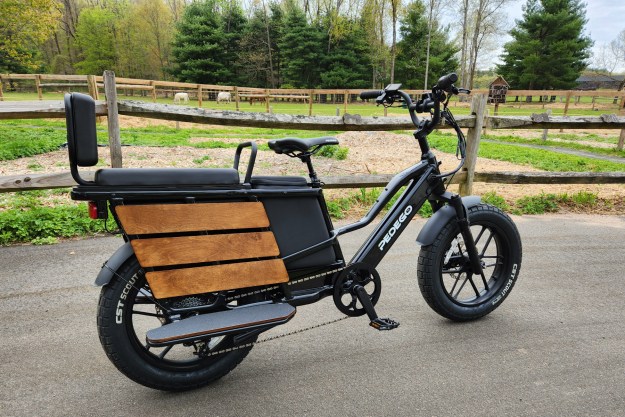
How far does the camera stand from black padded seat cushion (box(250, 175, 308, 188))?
6.77ft

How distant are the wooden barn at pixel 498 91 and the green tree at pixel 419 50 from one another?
1210 centimetres

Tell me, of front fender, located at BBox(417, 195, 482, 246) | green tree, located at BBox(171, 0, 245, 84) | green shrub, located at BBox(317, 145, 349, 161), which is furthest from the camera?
green tree, located at BBox(171, 0, 245, 84)

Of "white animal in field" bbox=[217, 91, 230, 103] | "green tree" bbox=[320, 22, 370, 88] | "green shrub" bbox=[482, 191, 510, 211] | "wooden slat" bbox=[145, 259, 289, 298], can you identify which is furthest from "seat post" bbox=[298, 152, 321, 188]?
"green tree" bbox=[320, 22, 370, 88]

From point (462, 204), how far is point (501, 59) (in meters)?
46.4

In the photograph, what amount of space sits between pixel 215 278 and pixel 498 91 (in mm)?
21728

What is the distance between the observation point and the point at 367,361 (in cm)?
234

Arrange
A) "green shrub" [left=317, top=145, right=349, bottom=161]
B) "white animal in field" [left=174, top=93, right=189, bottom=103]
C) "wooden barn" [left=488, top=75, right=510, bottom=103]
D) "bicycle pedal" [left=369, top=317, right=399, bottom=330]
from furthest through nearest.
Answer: "white animal in field" [left=174, top=93, right=189, bottom=103]
"wooden barn" [left=488, top=75, right=510, bottom=103]
"green shrub" [left=317, top=145, right=349, bottom=161]
"bicycle pedal" [left=369, top=317, right=399, bottom=330]

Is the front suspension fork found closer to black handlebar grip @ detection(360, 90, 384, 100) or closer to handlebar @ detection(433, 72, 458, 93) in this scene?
handlebar @ detection(433, 72, 458, 93)

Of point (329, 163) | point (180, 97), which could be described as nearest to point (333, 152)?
point (329, 163)

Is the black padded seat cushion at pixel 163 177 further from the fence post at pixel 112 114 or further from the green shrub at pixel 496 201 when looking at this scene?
the green shrub at pixel 496 201

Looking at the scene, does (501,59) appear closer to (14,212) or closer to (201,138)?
(201,138)

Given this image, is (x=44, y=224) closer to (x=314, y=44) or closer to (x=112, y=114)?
(x=112, y=114)

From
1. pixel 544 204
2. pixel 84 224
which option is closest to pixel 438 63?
pixel 544 204

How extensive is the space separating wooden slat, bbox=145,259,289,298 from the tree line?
125ft
